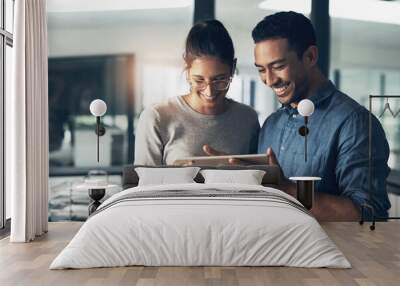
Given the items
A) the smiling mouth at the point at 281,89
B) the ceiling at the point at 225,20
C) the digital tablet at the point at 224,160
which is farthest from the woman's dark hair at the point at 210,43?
the digital tablet at the point at 224,160

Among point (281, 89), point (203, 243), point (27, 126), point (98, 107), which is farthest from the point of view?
point (281, 89)

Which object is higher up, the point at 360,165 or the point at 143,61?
the point at 143,61

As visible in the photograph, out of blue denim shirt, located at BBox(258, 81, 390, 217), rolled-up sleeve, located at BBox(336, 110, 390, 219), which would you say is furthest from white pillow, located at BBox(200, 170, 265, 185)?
rolled-up sleeve, located at BBox(336, 110, 390, 219)

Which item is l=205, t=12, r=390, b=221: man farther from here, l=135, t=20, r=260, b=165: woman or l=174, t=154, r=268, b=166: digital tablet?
l=135, t=20, r=260, b=165: woman

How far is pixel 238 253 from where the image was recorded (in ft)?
14.6

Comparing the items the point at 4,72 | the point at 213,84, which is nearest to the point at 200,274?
the point at 213,84

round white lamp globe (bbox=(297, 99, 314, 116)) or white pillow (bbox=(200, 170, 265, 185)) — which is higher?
round white lamp globe (bbox=(297, 99, 314, 116))

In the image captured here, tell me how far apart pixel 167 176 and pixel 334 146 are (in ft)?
6.66

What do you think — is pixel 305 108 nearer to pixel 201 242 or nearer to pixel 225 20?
pixel 225 20

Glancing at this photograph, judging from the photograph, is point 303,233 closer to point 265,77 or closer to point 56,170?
point 265,77

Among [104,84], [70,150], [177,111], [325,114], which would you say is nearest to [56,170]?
[70,150]

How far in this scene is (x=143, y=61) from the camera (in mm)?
7113

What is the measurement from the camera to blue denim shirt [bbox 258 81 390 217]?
6801 mm

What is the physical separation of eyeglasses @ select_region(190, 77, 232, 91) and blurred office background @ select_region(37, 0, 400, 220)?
0.30 ft
